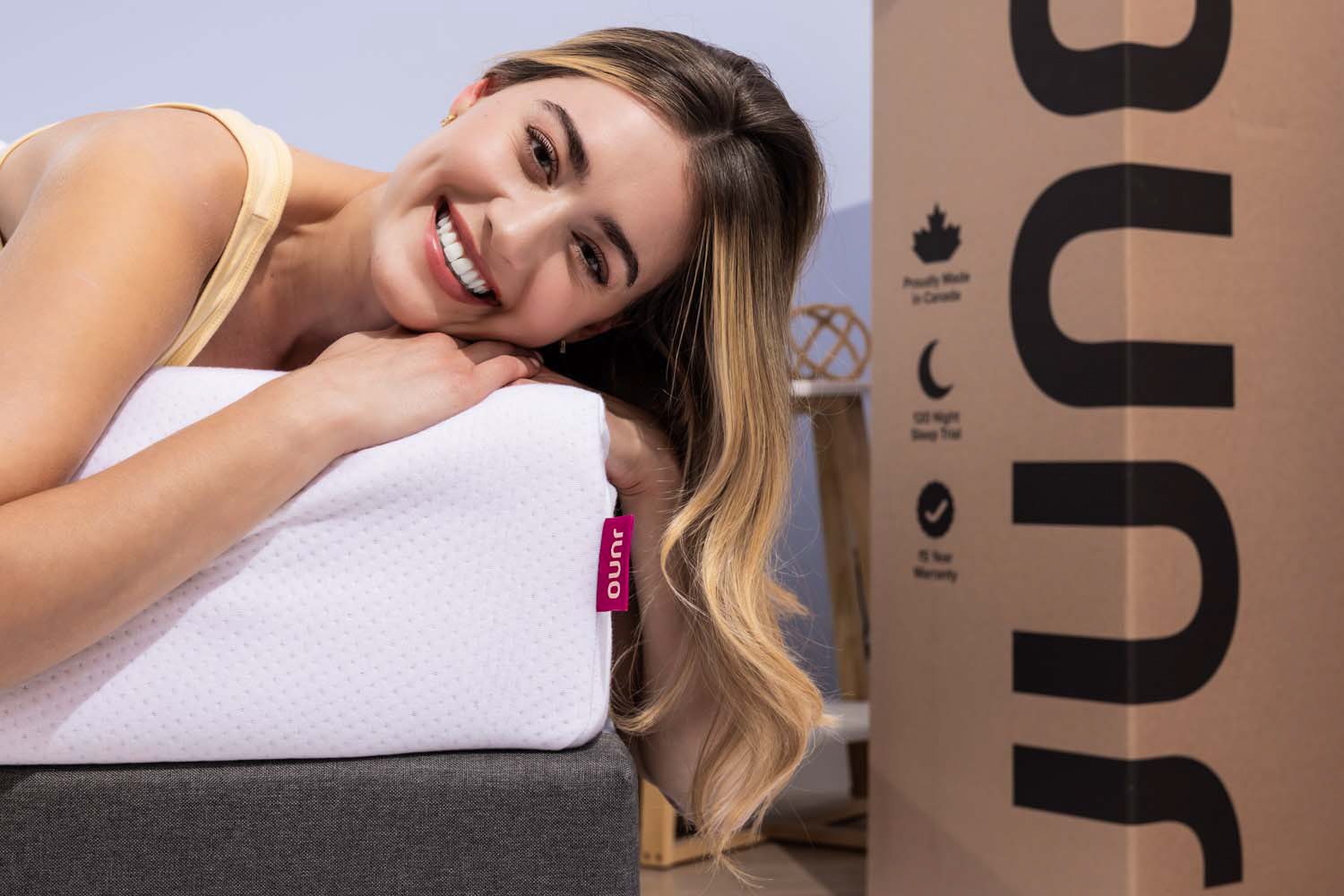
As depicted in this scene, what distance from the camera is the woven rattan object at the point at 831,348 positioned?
2.50m

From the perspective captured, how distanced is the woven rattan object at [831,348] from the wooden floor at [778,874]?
86cm

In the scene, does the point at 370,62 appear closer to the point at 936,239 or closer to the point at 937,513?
the point at 936,239

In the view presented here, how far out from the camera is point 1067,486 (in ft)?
5.40

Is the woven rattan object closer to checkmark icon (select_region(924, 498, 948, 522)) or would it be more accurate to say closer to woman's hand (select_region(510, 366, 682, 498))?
checkmark icon (select_region(924, 498, 948, 522))

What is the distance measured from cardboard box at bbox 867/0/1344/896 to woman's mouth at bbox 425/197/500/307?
2.89 feet

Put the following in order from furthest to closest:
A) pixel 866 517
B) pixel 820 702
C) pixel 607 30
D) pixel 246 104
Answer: pixel 866 517, pixel 246 104, pixel 607 30, pixel 820 702

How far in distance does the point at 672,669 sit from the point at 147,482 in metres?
0.50

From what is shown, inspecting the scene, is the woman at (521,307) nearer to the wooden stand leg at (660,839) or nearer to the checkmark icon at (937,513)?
the checkmark icon at (937,513)

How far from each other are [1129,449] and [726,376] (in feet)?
2.26

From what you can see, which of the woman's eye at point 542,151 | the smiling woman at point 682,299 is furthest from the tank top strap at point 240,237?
the woman's eye at point 542,151

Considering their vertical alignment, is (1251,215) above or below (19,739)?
above

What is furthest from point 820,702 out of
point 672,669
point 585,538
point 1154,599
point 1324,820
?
point 1324,820

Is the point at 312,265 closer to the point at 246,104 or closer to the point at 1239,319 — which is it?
the point at 1239,319

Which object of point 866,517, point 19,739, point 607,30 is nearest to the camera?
point 19,739
